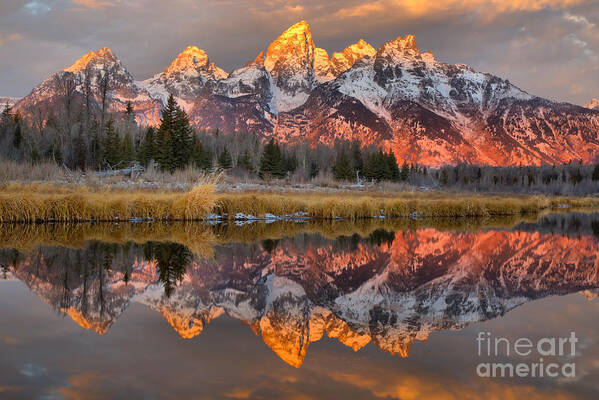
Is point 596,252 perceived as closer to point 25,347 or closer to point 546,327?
point 546,327

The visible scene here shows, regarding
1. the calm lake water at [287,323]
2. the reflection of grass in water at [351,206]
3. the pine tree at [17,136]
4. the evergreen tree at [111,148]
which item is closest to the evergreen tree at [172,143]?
the evergreen tree at [111,148]

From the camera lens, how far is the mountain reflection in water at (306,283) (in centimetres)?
435

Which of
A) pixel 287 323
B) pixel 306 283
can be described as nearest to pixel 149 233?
pixel 306 283

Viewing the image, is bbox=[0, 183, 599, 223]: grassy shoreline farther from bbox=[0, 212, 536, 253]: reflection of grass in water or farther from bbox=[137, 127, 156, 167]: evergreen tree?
bbox=[137, 127, 156, 167]: evergreen tree

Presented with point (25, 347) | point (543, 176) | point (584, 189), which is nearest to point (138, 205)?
point (25, 347)

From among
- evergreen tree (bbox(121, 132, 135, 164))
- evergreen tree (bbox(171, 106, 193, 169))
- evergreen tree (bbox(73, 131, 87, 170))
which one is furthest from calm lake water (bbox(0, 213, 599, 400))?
evergreen tree (bbox(121, 132, 135, 164))

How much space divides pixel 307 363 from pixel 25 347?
223 cm

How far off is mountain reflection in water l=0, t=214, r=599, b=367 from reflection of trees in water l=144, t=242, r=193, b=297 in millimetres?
19

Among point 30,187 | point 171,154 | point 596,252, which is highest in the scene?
point 171,154

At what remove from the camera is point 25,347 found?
3.61 meters

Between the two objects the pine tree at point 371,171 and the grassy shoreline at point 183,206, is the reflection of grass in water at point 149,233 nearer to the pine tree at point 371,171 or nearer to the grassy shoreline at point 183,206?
the grassy shoreline at point 183,206

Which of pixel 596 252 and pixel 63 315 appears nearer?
pixel 63 315

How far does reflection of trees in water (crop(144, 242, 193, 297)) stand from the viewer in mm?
6096

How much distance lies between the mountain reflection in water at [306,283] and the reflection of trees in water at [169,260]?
0.02m
